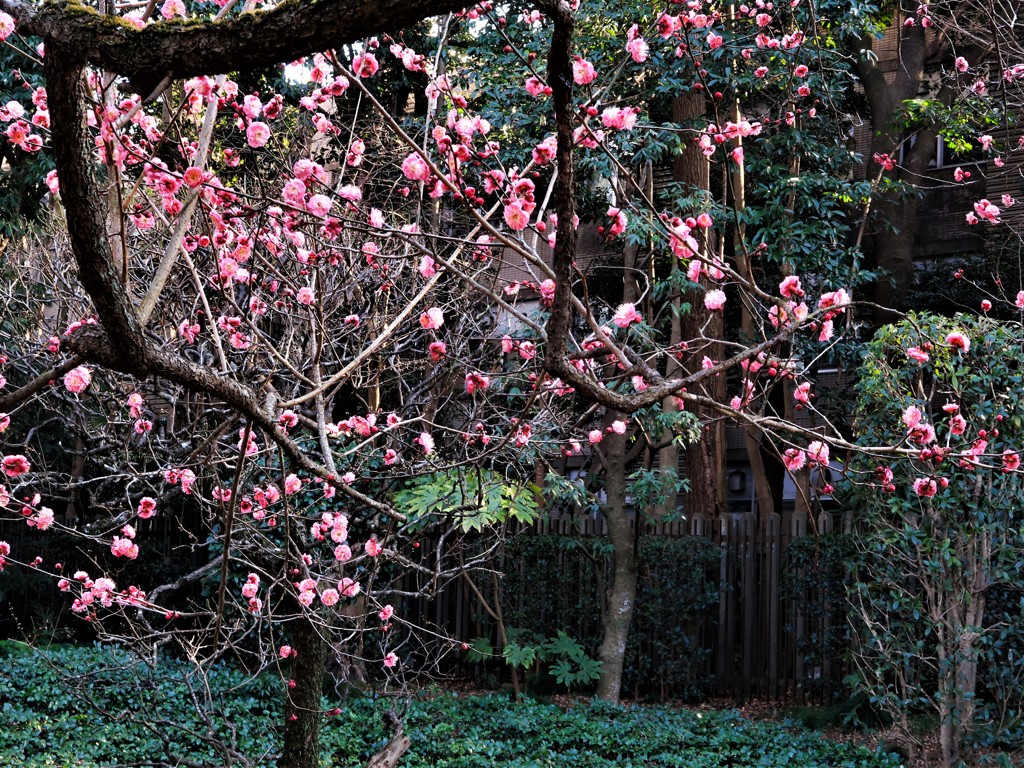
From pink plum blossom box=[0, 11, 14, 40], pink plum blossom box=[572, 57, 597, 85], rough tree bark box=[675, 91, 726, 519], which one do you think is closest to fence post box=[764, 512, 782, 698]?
rough tree bark box=[675, 91, 726, 519]

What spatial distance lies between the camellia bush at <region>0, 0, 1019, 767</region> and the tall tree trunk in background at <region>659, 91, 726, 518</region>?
0.16ft

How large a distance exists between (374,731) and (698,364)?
4.72 metres

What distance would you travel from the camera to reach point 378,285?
23.9 ft

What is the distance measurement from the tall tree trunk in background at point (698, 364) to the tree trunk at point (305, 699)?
16.2ft

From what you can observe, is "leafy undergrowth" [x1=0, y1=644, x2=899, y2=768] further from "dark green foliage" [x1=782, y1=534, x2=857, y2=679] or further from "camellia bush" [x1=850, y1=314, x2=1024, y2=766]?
"dark green foliage" [x1=782, y1=534, x2=857, y2=679]

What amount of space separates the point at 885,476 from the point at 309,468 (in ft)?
7.37

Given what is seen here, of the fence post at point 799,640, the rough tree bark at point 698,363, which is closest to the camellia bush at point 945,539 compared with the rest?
the fence post at point 799,640

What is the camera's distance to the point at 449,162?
3.30m

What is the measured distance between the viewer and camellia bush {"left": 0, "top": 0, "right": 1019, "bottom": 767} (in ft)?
7.87

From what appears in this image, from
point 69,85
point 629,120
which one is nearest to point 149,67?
point 69,85

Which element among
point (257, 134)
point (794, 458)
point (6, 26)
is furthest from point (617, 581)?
point (6, 26)

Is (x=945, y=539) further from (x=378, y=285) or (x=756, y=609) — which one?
(x=378, y=285)

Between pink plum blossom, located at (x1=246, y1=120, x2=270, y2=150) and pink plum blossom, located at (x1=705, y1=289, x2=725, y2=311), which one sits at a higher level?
pink plum blossom, located at (x1=246, y1=120, x2=270, y2=150)

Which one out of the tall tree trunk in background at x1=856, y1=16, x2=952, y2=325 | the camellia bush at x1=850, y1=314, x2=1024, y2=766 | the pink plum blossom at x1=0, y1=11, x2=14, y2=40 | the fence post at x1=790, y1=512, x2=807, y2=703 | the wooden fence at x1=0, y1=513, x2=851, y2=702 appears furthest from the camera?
the tall tree trunk in background at x1=856, y1=16, x2=952, y2=325
